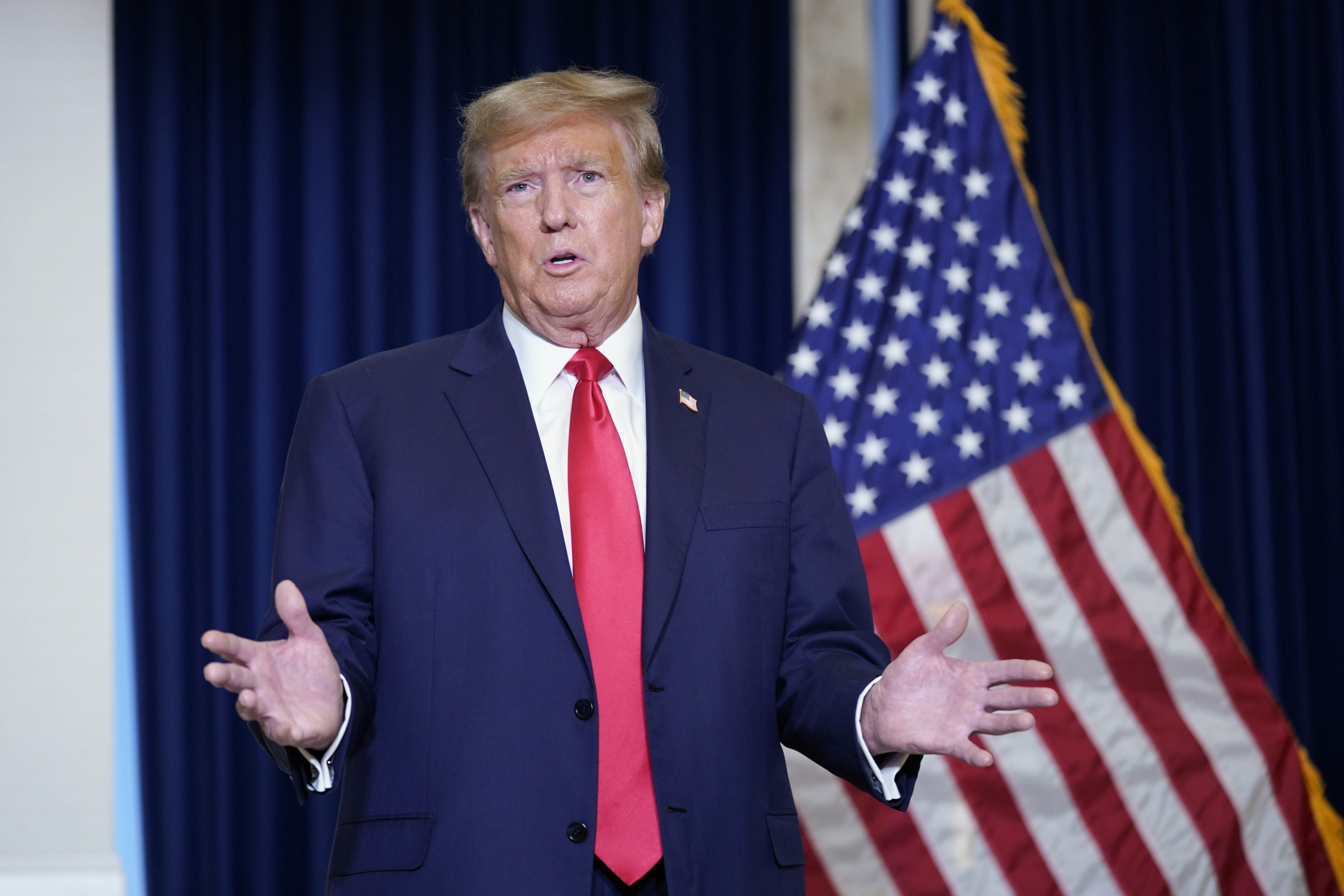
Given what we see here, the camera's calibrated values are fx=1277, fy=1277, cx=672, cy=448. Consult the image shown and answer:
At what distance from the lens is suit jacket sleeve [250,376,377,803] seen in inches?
56.2

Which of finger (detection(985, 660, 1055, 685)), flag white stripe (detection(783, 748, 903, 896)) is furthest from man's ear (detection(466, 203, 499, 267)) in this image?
flag white stripe (detection(783, 748, 903, 896))

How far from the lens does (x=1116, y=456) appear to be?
308 cm

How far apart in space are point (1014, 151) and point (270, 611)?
93.2 inches

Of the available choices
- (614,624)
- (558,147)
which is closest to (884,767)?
(614,624)

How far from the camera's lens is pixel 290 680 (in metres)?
1.25

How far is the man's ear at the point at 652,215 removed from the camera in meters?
1.85

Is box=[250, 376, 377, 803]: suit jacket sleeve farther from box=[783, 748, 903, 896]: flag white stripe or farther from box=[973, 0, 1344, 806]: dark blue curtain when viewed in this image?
box=[973, 0, 1344, 806]: dark blue curtain

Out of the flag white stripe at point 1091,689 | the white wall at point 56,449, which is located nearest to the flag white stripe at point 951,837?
the flag white stripe at point 1091,689

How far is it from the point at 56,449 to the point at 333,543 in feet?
7.25

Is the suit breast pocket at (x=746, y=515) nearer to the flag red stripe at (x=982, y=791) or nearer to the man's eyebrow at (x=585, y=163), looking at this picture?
the man's eyebrow at (x=585, y=163)

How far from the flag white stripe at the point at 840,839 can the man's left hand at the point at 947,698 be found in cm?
163

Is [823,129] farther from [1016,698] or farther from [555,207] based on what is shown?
[1016,698]

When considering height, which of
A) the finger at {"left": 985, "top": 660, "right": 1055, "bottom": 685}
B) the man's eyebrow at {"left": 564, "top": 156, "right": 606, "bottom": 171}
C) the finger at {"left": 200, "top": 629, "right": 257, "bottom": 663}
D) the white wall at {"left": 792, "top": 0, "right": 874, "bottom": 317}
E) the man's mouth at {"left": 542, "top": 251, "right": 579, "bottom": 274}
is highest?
the white wall at {"left": 792, "top": 0, "right": 874, "bottom": 317}

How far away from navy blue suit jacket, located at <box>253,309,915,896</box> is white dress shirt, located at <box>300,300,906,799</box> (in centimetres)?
3
